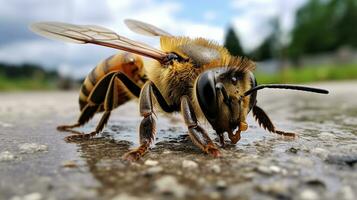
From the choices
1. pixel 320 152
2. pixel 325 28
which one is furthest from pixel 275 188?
pixel 325 28

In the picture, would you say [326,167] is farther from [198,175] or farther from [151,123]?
[151,123]

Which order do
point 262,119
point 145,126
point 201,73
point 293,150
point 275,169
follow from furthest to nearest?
point 262,119 < point 201,73 < point 145,126 < point 293,150 < point 275,169

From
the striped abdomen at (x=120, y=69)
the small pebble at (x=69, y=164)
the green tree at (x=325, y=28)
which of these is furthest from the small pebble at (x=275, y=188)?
the green tree at (x=325, y=28)

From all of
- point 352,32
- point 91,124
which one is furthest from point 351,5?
point 91,124

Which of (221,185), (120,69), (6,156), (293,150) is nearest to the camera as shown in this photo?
(221,185)

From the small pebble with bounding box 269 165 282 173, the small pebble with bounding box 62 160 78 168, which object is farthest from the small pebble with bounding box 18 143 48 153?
the small pebble with bounding box 269 165 282 173

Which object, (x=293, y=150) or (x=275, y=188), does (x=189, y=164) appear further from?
(x=293, y=150)

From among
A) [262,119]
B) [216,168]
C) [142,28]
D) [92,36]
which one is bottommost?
[216,168]
